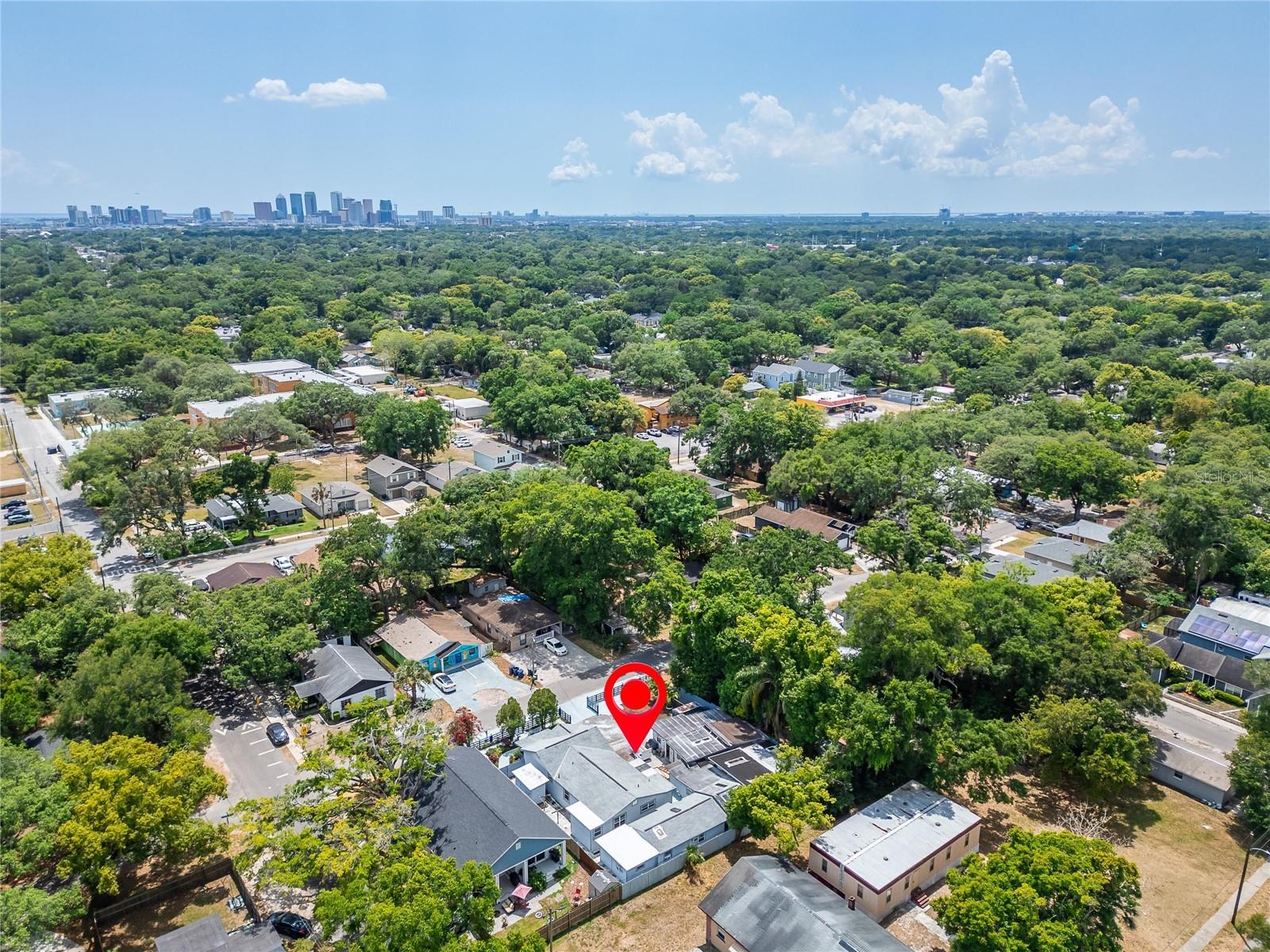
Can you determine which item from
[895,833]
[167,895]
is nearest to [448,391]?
[167,895]

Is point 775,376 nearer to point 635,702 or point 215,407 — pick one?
point 215,407

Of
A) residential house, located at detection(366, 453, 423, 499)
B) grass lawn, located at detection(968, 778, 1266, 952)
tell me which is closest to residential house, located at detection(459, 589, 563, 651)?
grass lawn, located at detection(968, 778, 1266, 952)

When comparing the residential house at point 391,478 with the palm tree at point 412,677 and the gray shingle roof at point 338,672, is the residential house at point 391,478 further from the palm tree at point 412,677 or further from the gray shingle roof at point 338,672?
the palm tree at point 412,677

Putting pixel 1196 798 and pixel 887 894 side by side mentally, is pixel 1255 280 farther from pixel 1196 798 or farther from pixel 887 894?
pixel 887 894

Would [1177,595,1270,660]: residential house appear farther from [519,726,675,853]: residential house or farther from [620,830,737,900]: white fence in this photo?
[519,726,675,853]: residential house

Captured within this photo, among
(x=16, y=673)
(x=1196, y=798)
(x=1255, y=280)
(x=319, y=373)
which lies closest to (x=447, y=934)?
(x=16, y=673)

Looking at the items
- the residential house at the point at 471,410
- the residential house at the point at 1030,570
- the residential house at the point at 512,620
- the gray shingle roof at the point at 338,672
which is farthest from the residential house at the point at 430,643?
the residential house at the point at 471,410

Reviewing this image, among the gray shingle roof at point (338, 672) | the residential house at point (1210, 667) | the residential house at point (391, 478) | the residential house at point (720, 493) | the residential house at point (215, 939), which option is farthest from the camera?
the residential house at point (391, 478)
